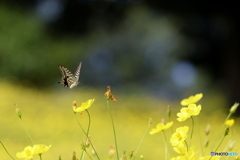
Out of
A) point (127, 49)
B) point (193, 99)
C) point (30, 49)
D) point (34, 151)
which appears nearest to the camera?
point (34, 151)

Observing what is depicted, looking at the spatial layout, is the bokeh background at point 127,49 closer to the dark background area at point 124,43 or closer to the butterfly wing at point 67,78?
the dark background area at point 124,43

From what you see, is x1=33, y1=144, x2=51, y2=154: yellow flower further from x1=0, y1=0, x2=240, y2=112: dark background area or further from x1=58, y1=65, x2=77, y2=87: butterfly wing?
x1=0, y1=0, x2=240, y2=112: dark background area

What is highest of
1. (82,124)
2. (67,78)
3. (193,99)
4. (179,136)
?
(82,124)

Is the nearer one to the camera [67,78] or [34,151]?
[34,151]

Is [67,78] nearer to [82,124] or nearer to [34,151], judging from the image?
[34,151]

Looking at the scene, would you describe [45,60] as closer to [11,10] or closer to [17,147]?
[11,10]

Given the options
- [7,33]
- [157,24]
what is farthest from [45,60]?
[157,24]

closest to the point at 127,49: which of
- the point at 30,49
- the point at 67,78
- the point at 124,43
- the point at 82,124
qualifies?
the point at 124,43

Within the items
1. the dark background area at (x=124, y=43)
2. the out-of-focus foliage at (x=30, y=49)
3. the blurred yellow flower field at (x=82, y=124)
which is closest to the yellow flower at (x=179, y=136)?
the blurred yellow flower field at (x=82, y=124)
